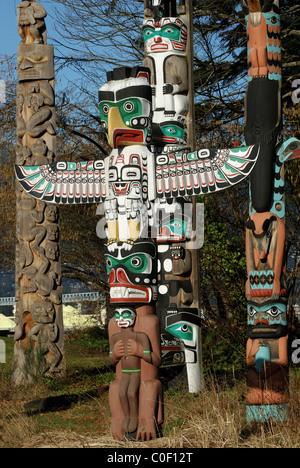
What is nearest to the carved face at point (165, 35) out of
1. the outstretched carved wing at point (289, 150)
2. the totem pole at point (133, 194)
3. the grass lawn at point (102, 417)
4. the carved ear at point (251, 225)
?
the outstretched carved wing at point (289, 150)

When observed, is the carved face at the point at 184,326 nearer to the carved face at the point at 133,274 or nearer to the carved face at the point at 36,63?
the carved face at the point at 133,274

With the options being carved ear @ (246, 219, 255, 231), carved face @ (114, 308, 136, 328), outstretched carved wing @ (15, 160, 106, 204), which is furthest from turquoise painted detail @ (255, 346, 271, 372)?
outstretched carved wing @ (15, 160, 106, 204)

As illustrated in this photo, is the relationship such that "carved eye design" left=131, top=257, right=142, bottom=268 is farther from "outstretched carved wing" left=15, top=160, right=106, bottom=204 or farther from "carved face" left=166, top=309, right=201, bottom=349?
"carved face" left=166, top=309, right=201, bottom=349

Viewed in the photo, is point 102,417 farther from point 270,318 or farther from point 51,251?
point 51,251

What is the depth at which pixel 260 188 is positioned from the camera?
7141 millimetres

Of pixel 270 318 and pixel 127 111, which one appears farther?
pixel 270 318

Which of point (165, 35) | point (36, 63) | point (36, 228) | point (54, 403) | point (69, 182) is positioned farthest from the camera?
point (36, 63)

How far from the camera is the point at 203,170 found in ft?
20.3

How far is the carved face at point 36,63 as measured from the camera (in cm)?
1103

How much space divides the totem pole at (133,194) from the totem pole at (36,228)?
165 inches

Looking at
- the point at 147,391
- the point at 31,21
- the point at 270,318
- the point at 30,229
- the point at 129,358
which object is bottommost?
the point at 147,391

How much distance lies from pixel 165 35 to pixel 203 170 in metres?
4.23

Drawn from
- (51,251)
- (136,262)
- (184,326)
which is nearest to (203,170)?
(136,262)
